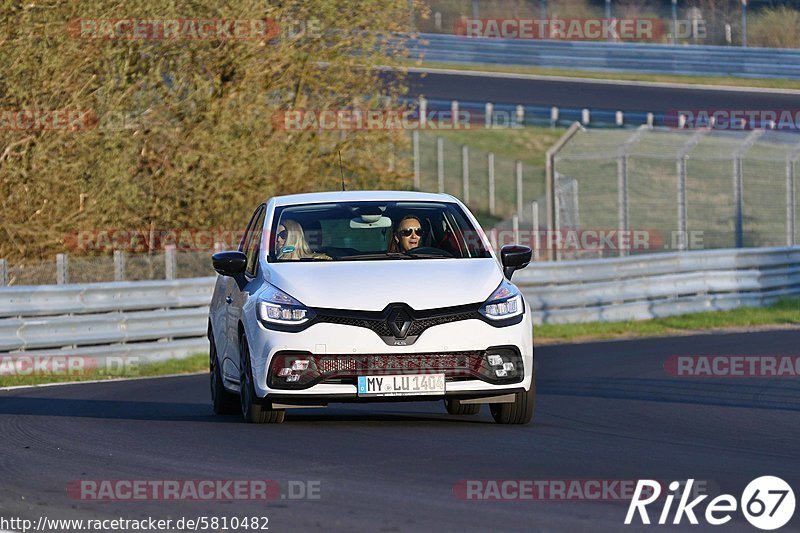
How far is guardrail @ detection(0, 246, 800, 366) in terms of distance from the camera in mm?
17906

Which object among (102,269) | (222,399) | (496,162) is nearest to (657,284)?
(102,269)

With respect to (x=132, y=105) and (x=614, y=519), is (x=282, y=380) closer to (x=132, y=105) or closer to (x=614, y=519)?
(x=614, y=519)

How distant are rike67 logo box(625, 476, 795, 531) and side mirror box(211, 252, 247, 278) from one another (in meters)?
4.21

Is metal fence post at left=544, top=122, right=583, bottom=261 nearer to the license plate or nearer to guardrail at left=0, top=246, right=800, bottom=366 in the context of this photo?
guardrail at left=0, top=246, right=800, bottom=366

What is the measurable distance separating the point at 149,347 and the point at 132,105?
20.5ft

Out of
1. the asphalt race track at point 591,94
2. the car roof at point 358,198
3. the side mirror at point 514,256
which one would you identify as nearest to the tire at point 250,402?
the car roof at point 358,198

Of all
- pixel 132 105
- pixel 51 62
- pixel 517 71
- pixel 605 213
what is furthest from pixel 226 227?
pixel 517 71

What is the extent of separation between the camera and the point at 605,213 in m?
36.7

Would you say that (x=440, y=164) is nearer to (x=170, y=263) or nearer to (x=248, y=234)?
(x=170, y=263)

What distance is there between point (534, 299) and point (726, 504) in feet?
52.0

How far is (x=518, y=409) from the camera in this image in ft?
34.1

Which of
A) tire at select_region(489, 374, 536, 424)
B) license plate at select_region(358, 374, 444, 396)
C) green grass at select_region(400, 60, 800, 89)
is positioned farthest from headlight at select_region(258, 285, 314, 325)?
green grass at select_region(400, 60, 800, 89)

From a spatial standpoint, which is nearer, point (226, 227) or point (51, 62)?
point (51, 62)

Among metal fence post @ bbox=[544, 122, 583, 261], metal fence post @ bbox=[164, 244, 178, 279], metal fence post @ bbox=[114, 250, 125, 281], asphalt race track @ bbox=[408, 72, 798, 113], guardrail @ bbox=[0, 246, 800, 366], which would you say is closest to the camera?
guardrail @ bbox=[0, 246, 800, 366]
